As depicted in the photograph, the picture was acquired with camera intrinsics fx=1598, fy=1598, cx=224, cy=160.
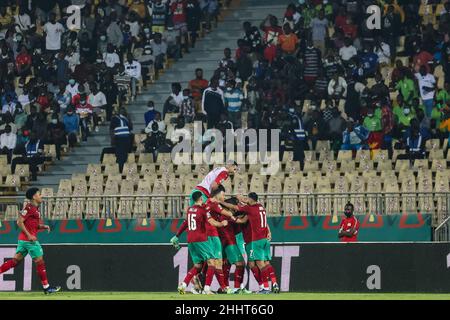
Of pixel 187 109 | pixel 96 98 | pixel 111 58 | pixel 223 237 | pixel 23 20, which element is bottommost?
pixel 223 237

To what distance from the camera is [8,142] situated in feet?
143

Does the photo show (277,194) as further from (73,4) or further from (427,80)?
(73,4)

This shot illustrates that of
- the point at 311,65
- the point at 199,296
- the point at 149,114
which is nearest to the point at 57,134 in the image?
the point at 149,114

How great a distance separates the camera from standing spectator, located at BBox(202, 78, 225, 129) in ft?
136

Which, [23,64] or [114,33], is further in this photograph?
[23,64]

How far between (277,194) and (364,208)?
82.7 inches

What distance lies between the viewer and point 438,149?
3900 centimetres

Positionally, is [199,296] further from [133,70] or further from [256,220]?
[133,70]

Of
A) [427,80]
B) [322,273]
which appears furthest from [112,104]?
[322,273]

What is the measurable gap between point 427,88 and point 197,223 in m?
11.7

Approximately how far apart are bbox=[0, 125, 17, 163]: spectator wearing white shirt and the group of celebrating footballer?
1284cm

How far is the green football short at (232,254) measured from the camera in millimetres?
31297

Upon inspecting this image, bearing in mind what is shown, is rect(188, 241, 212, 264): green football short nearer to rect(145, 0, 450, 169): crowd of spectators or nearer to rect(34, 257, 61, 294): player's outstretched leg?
rect(34, 257, 61, 294): player's outstretched leg

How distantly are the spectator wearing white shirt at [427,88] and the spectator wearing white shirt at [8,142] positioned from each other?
11224 millimetres
